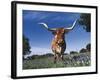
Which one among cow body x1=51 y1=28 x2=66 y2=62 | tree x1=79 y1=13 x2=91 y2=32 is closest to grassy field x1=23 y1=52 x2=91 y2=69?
cow body x1=51 y1=28 x2=66 y2=62

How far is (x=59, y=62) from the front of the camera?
2.12 metres

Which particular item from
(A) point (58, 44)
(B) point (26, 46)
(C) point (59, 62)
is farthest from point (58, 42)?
(B) point (26, 46)

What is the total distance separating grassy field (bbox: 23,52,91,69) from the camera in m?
2.02

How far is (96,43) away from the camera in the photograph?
7.39 ft

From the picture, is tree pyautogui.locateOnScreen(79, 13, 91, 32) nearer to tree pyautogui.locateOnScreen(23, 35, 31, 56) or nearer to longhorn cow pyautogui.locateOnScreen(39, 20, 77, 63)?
longhorn cow pyautogui.locateOnScreen(39, 20, 77, 63)

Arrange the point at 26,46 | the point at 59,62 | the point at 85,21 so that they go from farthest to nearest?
the point at 85,21, the point at 59,62, the point at 26,46

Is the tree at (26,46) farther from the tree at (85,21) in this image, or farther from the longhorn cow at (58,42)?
the tree at (85,21)

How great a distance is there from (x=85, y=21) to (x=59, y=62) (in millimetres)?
444

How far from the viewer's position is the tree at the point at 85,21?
221 cm

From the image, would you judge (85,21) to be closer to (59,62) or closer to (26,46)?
(59,62)

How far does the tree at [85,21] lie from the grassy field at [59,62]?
23 centimetres

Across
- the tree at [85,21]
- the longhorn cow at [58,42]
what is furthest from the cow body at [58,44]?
the tree at [85,21]

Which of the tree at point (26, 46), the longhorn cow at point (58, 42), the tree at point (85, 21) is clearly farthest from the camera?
the tree at point (85, 21)
